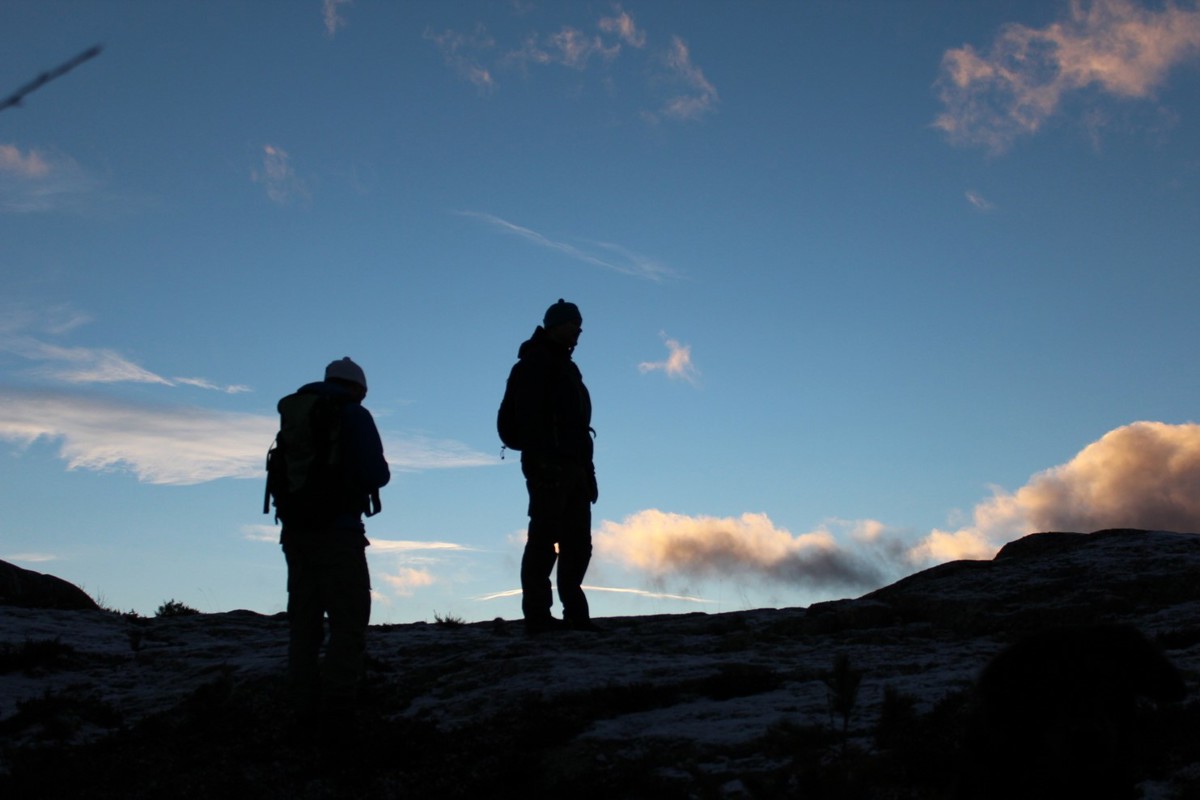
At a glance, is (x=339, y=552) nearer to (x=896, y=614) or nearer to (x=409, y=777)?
(x=409, y=777)

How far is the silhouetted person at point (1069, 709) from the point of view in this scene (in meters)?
3.79

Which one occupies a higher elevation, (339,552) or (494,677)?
(339,552)

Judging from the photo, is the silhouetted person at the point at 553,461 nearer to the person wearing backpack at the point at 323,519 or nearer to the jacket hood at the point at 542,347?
the jacket hood at the point at 542,347

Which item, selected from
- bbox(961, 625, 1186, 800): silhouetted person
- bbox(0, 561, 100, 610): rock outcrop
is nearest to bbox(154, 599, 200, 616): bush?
bbox(0, 561, 100, 610): rock outcrop

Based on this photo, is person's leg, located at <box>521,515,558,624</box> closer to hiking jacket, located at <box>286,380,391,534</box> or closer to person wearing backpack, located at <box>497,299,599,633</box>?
person wearing backpack, located at <box>497,299,599,633</box>

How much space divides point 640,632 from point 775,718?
162 inches

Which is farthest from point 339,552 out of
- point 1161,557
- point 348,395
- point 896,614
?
point 1161,557

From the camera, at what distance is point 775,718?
623 cm

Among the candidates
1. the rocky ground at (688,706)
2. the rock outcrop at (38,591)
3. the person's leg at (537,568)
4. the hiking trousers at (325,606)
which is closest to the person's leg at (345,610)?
the hiking trousers at (325,606)

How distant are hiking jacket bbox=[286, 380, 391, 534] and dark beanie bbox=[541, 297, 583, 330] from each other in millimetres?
2973

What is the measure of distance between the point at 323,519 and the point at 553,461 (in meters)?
3.05

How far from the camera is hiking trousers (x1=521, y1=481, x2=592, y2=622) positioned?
9.84 metres

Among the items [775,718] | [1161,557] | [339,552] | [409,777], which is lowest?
[409,777]

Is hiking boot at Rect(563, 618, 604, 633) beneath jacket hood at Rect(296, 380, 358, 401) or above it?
beneath
